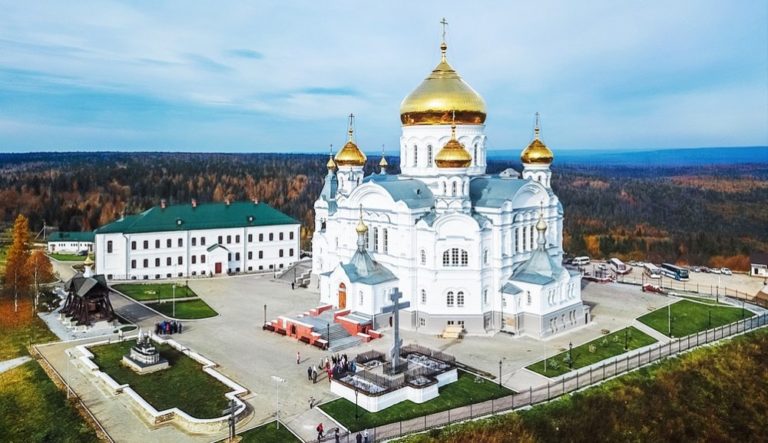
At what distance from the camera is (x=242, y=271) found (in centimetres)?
4256

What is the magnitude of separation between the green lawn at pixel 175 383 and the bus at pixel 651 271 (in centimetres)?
3151

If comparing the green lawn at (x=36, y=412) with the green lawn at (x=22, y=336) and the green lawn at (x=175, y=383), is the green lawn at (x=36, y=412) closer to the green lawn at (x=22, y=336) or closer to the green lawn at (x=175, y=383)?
the green lawn at (x=175, y=383)

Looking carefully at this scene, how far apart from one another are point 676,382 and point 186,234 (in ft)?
97.2

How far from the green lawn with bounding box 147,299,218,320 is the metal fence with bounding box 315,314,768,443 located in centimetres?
1474

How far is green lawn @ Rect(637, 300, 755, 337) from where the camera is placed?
94.9 feet

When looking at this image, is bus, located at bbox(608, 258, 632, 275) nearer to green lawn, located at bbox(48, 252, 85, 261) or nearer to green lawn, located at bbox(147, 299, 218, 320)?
green lawn, located at bbox(147, 299, 218, 320)

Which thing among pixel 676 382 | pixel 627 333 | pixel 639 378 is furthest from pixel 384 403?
pixel 627 333

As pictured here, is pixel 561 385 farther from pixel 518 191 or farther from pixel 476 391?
pixel 518 191

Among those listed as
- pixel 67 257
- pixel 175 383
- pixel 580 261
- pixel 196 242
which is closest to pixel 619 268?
pixel 580 261

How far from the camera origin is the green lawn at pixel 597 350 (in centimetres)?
→ 2330

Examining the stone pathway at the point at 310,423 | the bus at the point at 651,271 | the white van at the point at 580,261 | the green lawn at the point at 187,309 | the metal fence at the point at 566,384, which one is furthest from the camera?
the white van at the point at 580,261

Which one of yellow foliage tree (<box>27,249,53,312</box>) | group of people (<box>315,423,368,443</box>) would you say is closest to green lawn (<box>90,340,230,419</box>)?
group of people (<box>315,423,368,443</box>)

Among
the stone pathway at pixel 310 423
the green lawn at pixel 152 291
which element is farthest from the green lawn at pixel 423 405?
the green lawn at pixel 152 291

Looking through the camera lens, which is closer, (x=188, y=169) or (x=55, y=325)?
(x=55, y=325)
